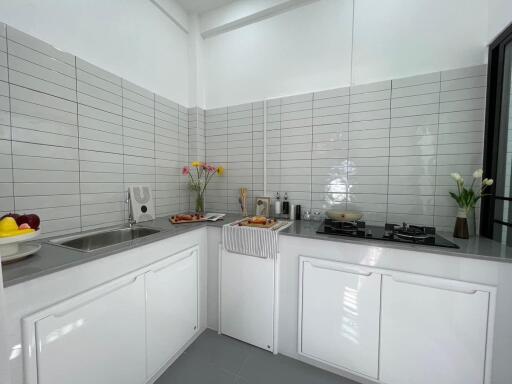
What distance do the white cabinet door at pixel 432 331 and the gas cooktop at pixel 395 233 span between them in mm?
192

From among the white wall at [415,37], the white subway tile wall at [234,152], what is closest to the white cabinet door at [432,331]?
the white subway tile wall at [234,152]

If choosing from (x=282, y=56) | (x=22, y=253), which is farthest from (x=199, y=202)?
(x=282, y=56)

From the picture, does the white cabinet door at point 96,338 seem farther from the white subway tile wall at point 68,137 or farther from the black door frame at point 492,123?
the black door frame at point 492,123

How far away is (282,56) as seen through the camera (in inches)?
75.5

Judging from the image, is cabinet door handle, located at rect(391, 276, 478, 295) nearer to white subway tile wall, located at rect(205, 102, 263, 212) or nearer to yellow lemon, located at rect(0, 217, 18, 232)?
white subway tile wall, located at rect(205, 102, 263, 212)

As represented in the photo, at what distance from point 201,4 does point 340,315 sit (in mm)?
2852

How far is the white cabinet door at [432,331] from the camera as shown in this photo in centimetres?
103

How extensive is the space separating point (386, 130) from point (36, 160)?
2255 mm

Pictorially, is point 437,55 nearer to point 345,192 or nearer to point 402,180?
point 402,180

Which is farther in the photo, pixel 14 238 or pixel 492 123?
pixel 492 123

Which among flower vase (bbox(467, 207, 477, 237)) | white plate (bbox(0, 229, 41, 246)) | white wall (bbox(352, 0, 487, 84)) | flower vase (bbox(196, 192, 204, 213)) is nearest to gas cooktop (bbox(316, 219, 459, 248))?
flower vase (bbox(467, 207, 477, 237))

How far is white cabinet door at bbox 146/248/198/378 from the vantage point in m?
1.22

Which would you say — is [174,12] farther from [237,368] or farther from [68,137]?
[237,368]

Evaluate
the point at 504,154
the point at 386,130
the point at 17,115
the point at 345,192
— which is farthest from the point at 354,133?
the point at 17,115
